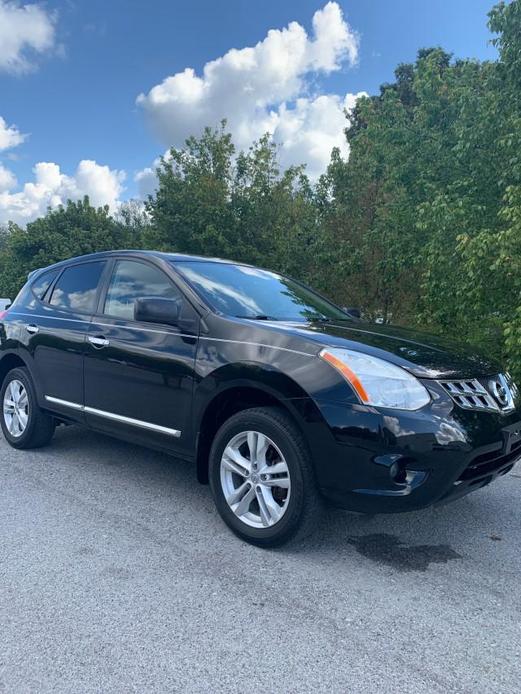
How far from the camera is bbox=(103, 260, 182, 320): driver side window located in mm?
3801

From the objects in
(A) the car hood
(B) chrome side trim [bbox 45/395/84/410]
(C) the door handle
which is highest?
(A) the car hood

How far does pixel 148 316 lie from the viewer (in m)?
3.36

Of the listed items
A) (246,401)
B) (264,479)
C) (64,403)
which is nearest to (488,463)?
(264,479)

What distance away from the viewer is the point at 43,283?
503 centimetres

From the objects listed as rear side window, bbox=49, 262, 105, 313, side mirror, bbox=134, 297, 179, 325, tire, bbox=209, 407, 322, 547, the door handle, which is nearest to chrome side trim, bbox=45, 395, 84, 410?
the door handle

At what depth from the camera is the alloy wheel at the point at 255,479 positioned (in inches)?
117

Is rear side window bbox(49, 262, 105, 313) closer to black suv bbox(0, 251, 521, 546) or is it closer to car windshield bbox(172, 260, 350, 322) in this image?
black suv bbox(0, 251, 521, 546)

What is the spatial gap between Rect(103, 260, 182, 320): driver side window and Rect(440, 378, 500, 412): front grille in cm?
190

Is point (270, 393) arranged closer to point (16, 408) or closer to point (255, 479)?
point (255, 479)

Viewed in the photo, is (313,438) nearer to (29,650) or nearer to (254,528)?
(254,528)

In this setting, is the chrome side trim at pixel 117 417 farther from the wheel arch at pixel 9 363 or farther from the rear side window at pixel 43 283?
the rear side window at pixel 43 283

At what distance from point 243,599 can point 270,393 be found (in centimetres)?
104

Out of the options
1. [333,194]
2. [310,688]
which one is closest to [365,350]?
[310,688]

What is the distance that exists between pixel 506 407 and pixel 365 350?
0.93 meters
